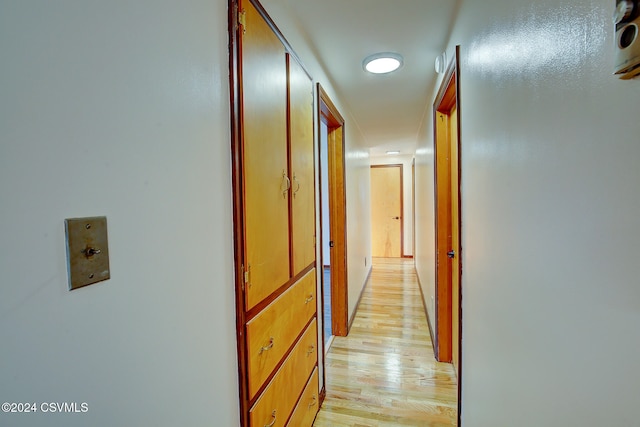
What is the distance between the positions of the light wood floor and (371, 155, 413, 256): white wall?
3.04 meters

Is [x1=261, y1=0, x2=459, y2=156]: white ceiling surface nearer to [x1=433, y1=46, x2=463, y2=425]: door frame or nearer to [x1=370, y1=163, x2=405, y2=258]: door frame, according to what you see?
[x1=433, y1=46, x2=463, y2=425]: door frame

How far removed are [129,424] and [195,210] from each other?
49 centimetres

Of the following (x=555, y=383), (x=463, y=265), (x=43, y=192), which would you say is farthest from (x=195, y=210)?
(x=463, y=265)

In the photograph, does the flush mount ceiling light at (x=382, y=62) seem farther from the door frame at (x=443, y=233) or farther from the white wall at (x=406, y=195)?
the white wall at (x=406, y=195)

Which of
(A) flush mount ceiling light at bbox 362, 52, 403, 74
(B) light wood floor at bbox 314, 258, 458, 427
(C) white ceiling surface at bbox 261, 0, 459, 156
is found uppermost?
(C) white ceiling surface at bbox 261, 0, 459, 156

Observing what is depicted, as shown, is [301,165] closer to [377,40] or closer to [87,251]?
[377,40]

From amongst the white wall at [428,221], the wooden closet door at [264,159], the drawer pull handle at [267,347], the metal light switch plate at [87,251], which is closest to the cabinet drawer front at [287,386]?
the drawer pull handle at [267,347]

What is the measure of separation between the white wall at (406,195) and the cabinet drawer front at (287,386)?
5.05 metres

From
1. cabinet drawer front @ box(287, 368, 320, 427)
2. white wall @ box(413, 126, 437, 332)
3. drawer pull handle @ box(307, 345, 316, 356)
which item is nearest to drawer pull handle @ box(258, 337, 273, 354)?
cabinet drawer front @ box(287, 368, 320, 427)

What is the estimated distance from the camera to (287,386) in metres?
1.36

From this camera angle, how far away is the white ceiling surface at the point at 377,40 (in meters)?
1.48

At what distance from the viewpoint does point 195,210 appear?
792 millimetres

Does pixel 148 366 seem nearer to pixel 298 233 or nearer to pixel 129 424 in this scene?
pixel 129 424

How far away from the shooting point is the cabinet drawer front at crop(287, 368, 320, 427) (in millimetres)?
1477
